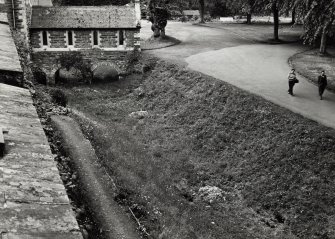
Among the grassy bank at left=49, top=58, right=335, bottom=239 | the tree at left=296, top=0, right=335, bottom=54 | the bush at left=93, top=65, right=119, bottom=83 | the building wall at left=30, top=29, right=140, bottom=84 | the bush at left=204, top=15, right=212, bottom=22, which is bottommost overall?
the grassy bank at left=49, top=58, right=335, bottom=239

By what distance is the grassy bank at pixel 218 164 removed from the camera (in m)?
17.1

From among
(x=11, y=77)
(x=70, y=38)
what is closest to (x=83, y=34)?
(x=70, y=38)

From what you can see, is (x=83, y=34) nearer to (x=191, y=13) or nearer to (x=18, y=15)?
(x=18, y=15)

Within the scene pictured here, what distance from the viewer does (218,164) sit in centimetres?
2222

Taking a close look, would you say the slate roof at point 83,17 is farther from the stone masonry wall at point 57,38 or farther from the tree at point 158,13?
the tree at point 158,13

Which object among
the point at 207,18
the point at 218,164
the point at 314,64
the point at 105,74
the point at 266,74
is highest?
the point at 207,18

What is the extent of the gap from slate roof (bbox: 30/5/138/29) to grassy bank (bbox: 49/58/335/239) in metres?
11.3

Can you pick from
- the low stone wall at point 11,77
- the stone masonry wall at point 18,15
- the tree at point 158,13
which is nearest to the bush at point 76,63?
the stone masonry wall at point 18,15

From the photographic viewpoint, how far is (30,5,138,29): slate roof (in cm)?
3919

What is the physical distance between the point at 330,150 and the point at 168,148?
31.2 feet

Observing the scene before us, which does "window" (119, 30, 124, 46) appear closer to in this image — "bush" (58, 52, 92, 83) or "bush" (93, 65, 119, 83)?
"bush" (93, 65, 119, 83)

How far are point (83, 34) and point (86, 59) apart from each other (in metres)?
2.38

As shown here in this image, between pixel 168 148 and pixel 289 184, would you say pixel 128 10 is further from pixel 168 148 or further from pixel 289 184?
pixel 289 184

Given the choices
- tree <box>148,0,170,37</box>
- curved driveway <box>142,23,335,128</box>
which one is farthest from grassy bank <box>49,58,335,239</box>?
tree <box>148,0,170,37</box>
